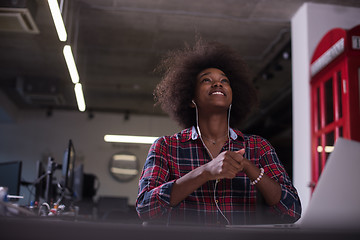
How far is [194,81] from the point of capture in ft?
7.07

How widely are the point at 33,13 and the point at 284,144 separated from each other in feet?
25.7

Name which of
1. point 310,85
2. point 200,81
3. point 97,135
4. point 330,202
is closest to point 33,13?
point 310,85

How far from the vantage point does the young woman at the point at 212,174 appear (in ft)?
4.60

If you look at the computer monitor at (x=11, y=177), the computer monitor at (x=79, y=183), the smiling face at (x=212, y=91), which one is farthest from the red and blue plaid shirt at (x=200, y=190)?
the computer monitor at (x=79, y=183)

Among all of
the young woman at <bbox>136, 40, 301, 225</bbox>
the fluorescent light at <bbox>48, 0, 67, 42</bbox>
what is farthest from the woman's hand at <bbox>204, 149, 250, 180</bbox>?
the fluorescent light at <bbox>48, 0, 67, 42</bbox>

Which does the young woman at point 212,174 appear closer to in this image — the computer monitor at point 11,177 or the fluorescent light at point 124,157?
the computer monitor at point 11,177

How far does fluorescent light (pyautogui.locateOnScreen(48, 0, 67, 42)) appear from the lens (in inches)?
137

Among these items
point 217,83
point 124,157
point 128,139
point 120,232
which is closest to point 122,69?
point 128,139

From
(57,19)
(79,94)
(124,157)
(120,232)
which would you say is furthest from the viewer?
(124,157)

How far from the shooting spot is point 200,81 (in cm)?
191

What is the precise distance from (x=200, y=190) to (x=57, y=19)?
263cm

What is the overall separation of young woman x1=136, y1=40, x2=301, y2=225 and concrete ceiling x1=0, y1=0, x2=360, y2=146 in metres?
1.84

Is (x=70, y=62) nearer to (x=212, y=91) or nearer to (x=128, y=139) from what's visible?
(x=212, y=91)

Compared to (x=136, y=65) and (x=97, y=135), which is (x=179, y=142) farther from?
(x=97, y=135)
